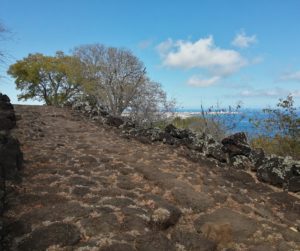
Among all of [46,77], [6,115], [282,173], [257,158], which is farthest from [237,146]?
[46,77]

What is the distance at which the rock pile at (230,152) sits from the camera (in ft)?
23.2

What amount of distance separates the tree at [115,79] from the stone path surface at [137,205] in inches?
701

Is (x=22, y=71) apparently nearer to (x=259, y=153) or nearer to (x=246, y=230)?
(x=259, y=153)

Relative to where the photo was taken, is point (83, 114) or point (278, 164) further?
point (83, 114)

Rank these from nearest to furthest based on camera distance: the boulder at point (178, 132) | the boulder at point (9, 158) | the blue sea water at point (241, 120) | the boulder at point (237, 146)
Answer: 1. the boulder at point (9, 158)
2. the boulder at point (237, 146)
3. the boulder at point (178, 132)
4. the blue sea water at point (241, 120)

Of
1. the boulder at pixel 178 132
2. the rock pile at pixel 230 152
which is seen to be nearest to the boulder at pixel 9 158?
the rock pile at pixel 230 152

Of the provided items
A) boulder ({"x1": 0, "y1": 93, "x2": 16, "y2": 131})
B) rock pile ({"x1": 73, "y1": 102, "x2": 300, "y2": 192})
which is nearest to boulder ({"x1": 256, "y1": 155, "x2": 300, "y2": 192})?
rock pile ({"x1": 73, "y1": 102, "x2": 300, "y2": 192})

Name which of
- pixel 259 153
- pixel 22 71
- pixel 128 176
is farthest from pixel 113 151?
pixel 22 71

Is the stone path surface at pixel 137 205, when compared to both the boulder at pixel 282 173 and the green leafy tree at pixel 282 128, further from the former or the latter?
the green leafy tree at pixel 282 128

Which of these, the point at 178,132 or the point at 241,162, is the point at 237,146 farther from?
the point at 178,132

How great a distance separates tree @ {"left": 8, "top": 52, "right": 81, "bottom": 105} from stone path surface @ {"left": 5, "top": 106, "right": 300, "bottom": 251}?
79.8ft

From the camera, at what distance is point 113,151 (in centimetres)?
869

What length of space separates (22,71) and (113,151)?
89.7 ft

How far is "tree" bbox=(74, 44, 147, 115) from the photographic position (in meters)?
26.5
